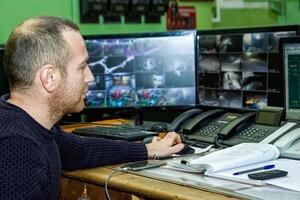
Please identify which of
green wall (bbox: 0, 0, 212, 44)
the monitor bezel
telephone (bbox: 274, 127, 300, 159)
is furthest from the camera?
green wall (bbox: 0, 0, 212, 44)

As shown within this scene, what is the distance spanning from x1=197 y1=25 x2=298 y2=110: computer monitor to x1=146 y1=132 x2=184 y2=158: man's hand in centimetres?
42

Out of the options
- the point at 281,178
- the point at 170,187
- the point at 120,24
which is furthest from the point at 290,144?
the point at 120,24

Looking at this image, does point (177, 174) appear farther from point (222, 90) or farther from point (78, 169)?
point (222, 90)

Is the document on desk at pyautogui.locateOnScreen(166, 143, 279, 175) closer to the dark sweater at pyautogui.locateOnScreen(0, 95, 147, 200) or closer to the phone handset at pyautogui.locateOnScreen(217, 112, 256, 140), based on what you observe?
the phone handset at pyautogui.locateOnScreen(217, 112, 256, 140)

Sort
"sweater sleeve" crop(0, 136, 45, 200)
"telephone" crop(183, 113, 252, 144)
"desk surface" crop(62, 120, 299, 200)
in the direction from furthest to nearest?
1. "telephone" crop(183, 113, 252, 144)
2. "desk surface" crop(62, 120, 299, 200)
3. "sweater sleeve" crop(0, 136, 45, 200)

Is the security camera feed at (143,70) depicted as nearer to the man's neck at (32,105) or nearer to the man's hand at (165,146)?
the man's hand at (165,146)

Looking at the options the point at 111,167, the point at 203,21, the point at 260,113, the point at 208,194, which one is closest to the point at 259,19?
the point at 203,21

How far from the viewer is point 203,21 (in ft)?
11.4

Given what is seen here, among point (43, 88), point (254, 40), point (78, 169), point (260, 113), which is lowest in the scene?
point (78, 169)

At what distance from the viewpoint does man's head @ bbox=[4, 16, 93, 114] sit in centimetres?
126

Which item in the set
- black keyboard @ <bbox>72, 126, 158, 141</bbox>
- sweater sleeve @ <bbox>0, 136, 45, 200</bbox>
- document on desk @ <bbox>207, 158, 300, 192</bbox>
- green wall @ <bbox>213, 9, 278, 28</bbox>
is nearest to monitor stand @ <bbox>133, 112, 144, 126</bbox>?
black keyboard @ <bbox>72, 126, 158, 141</bbox>

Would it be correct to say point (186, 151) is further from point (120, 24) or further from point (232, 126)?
point (120, 24)

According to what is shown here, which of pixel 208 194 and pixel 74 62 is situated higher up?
pixel 74 62

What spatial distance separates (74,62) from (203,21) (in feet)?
7.37
